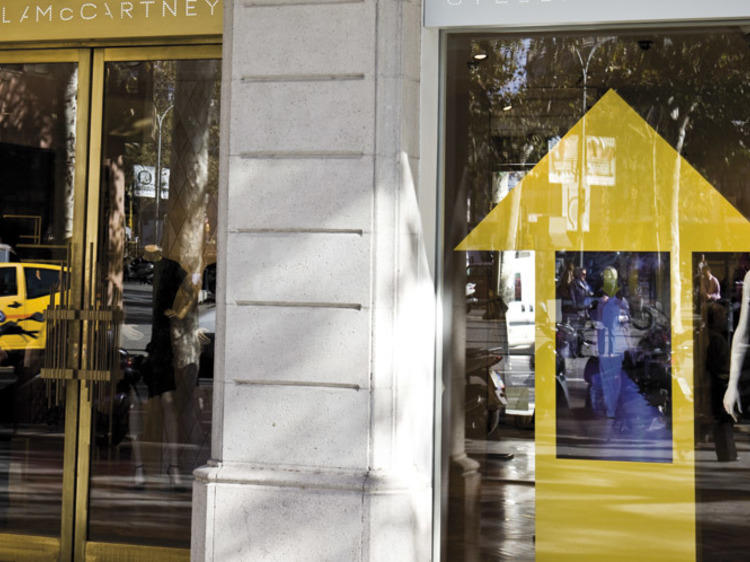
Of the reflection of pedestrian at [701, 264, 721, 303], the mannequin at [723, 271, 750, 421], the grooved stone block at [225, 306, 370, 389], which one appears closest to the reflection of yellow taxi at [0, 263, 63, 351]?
the grooved stone block at [225, 306, 370, 389]

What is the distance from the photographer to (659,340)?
6012mm

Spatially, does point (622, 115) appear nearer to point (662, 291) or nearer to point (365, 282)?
point (662, 291)

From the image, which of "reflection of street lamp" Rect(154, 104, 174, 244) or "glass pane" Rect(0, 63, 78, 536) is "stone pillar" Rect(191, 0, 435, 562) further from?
"glass pane" Rect(0, 63, 78, 536)

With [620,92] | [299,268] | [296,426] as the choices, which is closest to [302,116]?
[299,268]

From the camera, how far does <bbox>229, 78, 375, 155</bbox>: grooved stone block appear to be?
5867 millimetres

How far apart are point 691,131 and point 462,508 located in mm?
2676

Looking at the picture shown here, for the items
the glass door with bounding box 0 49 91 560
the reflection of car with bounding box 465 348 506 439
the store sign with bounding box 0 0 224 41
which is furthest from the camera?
the glass door with bounding box 0 49 91 560

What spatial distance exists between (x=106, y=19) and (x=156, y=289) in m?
1.90

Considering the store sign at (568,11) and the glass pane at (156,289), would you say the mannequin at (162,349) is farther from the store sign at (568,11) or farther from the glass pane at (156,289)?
the store sign at (568,11)

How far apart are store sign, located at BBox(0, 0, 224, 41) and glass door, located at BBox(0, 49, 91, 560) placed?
0.72 ft

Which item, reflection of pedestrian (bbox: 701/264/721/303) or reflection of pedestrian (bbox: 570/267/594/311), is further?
reflection of pedestrian (bbox: 570/267/594/311)

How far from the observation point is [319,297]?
588cm

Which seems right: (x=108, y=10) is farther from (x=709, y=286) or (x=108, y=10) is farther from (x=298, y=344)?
(x=709, y=286)

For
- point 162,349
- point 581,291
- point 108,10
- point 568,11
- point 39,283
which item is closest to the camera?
point 568,11
